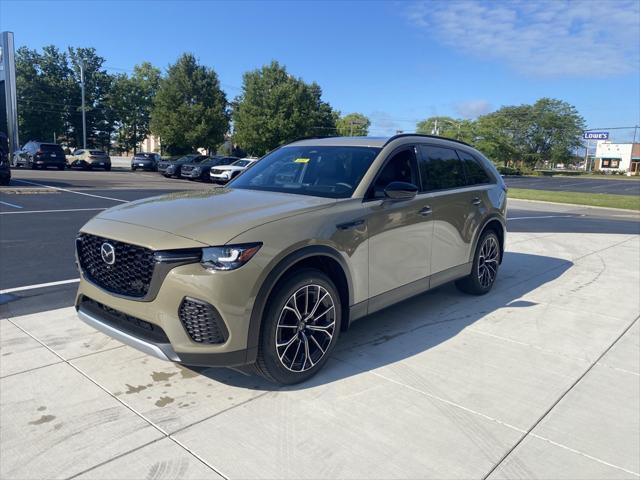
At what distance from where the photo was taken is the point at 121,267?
125 inches

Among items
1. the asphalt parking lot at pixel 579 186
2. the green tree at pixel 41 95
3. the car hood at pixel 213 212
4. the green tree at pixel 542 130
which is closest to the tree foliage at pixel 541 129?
the green tree at pixel 542 130

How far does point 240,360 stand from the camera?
3020mm

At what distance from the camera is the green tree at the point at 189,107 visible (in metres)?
43.6

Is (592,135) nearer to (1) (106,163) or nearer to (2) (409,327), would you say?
(1) (106,163)

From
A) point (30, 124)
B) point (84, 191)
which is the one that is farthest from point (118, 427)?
point (30, 124)

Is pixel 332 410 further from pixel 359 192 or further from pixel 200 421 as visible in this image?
pixel 359 192

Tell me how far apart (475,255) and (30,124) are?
204 ft

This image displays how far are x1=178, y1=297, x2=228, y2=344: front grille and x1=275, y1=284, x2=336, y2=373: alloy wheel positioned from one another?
1.41 ft

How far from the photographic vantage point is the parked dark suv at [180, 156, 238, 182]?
29.5 meters

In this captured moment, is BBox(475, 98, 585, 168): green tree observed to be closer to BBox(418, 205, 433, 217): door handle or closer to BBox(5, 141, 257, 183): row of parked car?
BBox(5, 141, 257, 183): row of parked car

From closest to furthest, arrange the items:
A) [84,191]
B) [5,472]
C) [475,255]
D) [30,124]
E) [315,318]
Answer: [5,472] → [315,318] → [475,255] → [84,191] → [30,124]

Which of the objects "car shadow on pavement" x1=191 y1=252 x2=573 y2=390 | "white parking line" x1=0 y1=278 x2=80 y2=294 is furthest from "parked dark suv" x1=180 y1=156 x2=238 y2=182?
"car shadow on pavement" x1=191 y1=252 x2=573 y2=390

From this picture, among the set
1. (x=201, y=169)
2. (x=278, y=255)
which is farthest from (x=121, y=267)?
(x=201, y=169)

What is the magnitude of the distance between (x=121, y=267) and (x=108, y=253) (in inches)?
5.7
